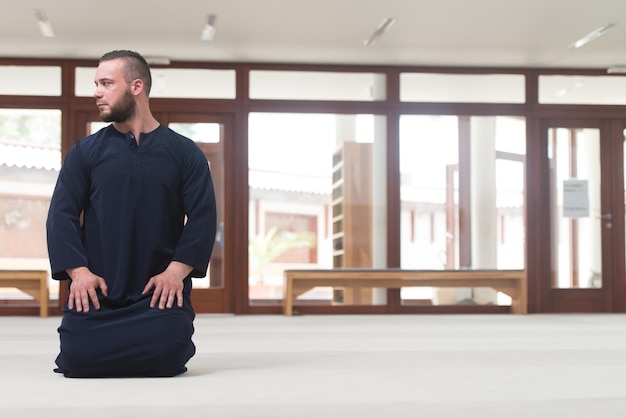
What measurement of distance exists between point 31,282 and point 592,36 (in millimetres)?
5332

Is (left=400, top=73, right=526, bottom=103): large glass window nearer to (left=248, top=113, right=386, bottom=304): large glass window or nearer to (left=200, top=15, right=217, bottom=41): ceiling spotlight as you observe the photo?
(left=248, top=113, right=386, bottom=304): large glass window

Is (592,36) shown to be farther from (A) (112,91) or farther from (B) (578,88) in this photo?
(A) (112,91)

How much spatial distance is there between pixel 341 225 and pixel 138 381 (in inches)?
221

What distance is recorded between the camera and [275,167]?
8891 mm

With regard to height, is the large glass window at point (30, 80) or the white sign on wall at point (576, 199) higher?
the large glass window at point (30, 80)

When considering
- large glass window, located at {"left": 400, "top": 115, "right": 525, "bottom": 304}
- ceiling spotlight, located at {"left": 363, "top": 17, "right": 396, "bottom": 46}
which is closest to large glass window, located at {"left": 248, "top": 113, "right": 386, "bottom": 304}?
large glass window, located at {"left": 400, "top": 115, "right": 525, "bottom": 304}

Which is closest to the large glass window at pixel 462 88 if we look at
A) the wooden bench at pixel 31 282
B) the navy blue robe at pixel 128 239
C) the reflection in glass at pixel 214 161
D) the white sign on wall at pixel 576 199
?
the white sign on wall at pixel 576 199

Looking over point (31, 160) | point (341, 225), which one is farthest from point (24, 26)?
point (341, 225)

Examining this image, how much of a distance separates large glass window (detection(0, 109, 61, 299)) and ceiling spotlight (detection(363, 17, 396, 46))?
3.08 metres

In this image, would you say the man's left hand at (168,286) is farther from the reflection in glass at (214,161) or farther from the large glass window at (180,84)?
the large glass window at (180,84)

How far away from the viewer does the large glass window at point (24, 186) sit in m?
8.48

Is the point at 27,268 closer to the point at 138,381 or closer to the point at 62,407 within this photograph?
the point at 138,381

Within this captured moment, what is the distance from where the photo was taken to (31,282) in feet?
27.2

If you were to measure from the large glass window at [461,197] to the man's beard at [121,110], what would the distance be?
5682 mm
